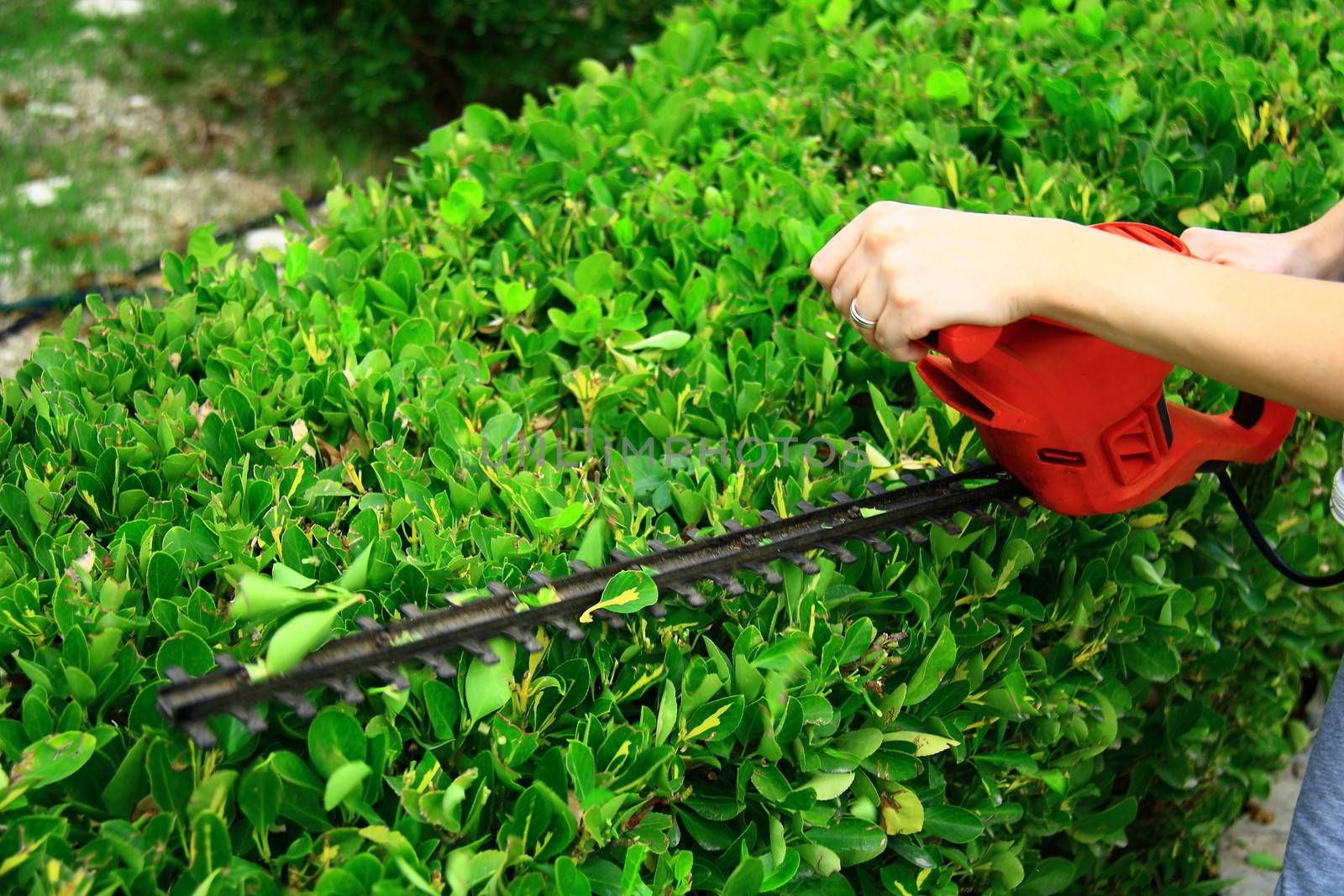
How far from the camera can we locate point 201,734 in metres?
1.14

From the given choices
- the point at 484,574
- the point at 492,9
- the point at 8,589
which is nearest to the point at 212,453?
the point at 8,589

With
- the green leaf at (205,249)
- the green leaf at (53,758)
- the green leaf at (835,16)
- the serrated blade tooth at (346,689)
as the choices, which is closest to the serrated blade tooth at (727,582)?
the serrated blade tooth at (346,689)

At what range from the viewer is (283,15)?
5297 millimetres

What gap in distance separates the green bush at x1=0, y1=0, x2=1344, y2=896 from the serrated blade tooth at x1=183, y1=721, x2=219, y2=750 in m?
0.04

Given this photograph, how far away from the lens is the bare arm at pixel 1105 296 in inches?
49.9

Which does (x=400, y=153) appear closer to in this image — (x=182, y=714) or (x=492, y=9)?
(x=492, y=9)

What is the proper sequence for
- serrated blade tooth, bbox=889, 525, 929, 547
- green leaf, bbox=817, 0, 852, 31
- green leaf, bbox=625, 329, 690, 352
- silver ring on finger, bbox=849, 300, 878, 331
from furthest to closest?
green leaf, bbox=817, 0, 852, 31
green leaf, bbox=625, 329, 690, 352
serrated blade tooth, bbox=889, 525, 929, 547
silver ring on finger, bbox=849, 300, 878, 331

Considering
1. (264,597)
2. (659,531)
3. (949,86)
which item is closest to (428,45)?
(949,86)

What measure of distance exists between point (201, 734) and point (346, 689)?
162 mm

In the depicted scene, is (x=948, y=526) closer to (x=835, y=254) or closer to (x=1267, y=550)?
(x=835, y=254)

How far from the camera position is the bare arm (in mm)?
1268

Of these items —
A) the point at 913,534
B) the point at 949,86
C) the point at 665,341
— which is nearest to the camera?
the point at 913,534

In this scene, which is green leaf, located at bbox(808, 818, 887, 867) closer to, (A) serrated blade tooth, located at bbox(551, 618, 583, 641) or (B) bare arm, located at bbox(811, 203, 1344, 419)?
(A) serrated blade tooth, located at bbox(551, 618, 583, 641)

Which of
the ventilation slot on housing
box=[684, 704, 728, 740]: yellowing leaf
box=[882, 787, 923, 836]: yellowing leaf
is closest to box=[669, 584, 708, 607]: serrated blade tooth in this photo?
box=[684, 704, 728, 740]: yellowing leaf
